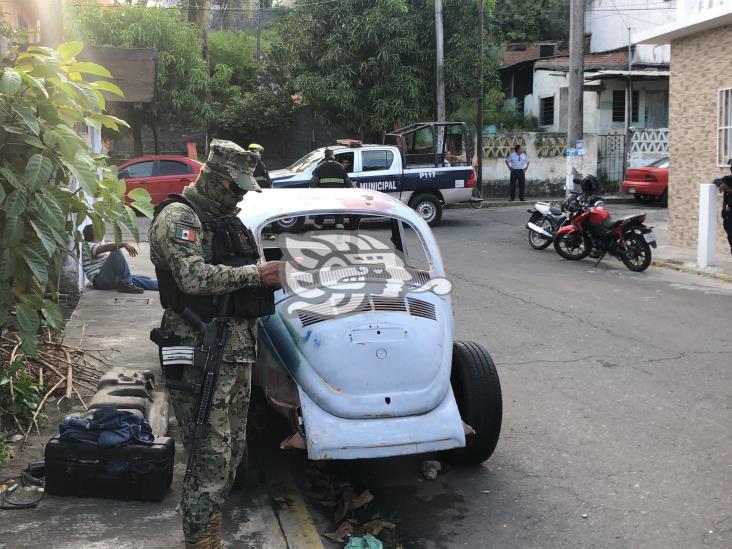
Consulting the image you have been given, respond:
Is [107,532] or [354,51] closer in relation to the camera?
[107,532]

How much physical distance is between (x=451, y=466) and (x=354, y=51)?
21740mm

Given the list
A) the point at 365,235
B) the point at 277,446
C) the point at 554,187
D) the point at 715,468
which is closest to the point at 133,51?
the point at 365,235

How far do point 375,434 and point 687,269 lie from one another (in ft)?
33.1

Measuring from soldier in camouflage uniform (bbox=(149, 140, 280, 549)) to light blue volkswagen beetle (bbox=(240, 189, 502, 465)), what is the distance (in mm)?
587

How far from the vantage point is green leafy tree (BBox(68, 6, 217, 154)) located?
93.4 ft

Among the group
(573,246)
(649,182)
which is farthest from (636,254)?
(649,182)

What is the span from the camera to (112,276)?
10.4 metres

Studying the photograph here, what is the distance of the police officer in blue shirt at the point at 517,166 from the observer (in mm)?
25297

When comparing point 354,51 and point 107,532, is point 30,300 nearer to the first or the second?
point 107,532

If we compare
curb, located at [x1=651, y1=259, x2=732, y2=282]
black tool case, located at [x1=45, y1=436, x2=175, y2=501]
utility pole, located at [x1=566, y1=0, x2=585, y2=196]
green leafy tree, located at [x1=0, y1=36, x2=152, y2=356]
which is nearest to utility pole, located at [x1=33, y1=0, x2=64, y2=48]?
green leafy tree, located at [x1=0, y1=36, x2=152, y2=356]

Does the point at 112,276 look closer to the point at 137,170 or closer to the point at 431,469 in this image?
the point at 431,469

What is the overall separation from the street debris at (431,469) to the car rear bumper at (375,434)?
0.66 metres

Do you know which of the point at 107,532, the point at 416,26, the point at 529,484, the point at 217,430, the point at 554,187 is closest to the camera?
the point at 217,430

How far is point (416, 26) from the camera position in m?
25.4
